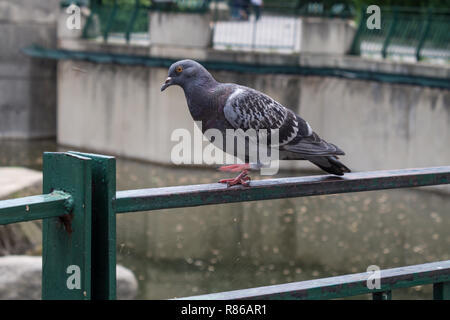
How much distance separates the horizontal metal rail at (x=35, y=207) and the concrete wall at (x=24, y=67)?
19456mm

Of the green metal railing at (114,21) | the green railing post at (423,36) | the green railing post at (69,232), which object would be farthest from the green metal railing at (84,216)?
the green metal railing at (114,21)

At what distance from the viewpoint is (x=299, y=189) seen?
262cm

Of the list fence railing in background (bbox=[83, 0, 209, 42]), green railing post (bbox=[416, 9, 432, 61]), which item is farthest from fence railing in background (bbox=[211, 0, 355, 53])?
fence railing in background (bbox=[83, 0, 209, 42])

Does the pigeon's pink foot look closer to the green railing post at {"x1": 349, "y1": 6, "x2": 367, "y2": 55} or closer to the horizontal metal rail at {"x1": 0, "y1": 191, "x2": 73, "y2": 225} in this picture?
the horizontal metal rail at {"x1": 0, "y1": 191, "x2": 73, "y2": 225}

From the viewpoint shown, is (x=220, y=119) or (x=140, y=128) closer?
(x=220, y=119)

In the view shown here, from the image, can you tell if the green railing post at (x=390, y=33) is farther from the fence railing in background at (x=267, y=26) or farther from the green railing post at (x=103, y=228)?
the green railing post at (x=103, y=228)

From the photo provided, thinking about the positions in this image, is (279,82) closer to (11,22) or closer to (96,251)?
(11,22)

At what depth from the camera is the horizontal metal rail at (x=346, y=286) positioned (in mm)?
2239

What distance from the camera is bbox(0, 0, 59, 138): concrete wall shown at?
20.9m

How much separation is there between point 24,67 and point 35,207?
1968 centimetres

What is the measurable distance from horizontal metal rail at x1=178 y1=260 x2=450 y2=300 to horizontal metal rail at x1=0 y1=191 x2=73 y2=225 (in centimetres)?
38

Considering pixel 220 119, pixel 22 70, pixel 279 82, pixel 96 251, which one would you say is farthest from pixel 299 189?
pixel 22 70
